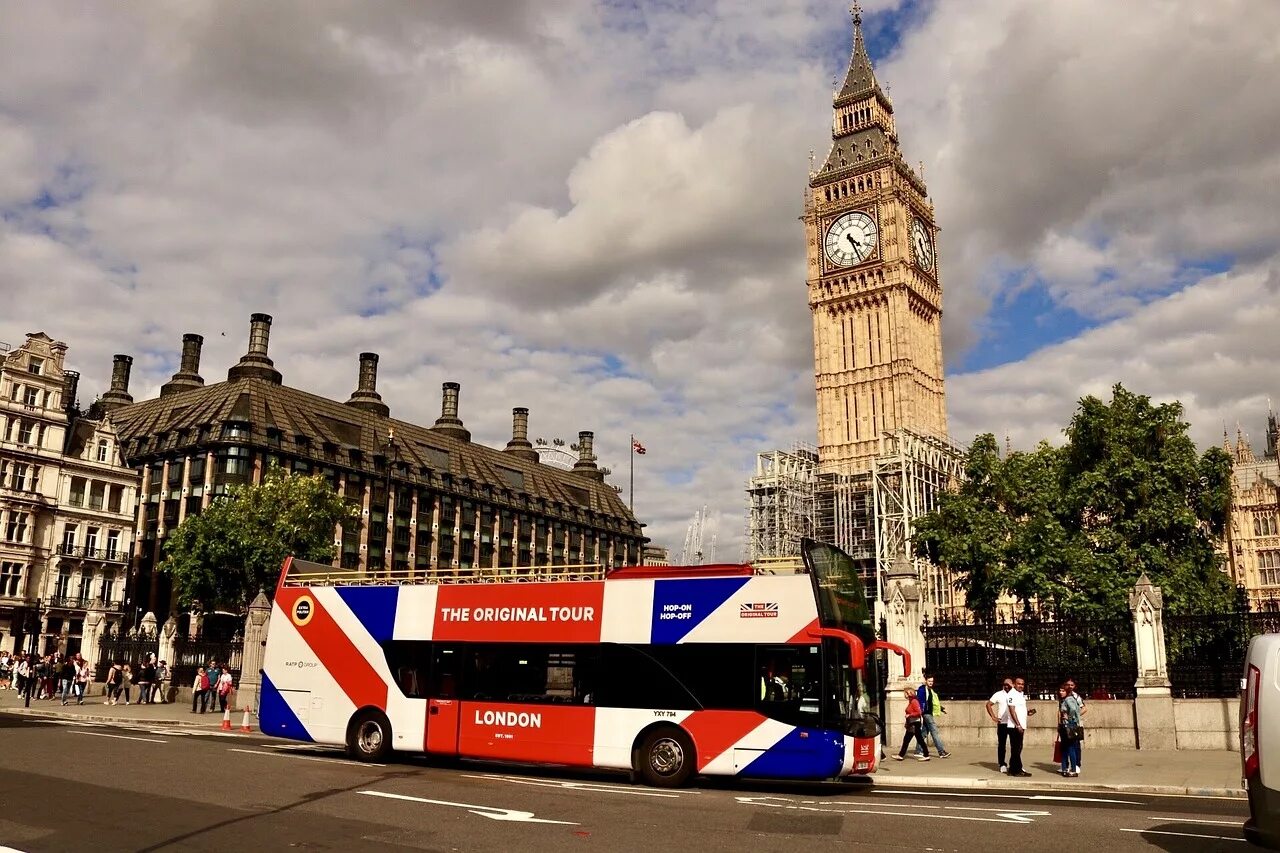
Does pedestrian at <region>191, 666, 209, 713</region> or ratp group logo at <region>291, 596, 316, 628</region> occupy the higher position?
ratp group logo at <region>291, 596, 316, 628</region>

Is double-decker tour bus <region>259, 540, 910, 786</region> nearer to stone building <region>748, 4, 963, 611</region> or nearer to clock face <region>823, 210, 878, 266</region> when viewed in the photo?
stone building <region>748, 4, 963, 611</region>

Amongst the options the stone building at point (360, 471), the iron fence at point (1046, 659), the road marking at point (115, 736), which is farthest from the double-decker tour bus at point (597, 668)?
the stone building at point (360, 471)

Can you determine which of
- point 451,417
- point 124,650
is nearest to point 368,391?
point 451,417

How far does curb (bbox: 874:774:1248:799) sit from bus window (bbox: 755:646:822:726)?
10.8ft

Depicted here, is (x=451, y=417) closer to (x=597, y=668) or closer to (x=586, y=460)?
(x=586, y=460)

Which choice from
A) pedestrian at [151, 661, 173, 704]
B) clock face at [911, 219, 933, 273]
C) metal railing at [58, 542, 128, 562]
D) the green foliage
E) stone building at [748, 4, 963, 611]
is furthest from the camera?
clock face at [911, 219, 933, 273]

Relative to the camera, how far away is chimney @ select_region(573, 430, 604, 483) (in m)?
138

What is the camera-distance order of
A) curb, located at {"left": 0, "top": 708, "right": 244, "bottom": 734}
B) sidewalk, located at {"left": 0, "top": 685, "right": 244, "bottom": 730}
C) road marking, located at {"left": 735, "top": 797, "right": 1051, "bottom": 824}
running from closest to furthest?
road marking, located at {"left": 735, "top": 797, "right": 1051, "bottom": 824} → curb, located at {"left": 0, "top": 708, "right": 244, "bottom": 734} → sidewalk, located at {"left": 0, "top": 685, "right": 244, "bottom": 730}

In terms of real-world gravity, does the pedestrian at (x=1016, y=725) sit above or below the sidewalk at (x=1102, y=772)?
above

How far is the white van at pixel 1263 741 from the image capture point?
786 cm

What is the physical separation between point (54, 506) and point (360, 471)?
30.6 m

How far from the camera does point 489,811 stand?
12539 mm

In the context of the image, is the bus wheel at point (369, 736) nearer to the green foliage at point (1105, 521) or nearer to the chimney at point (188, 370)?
the green foliage at point (1105, 521)

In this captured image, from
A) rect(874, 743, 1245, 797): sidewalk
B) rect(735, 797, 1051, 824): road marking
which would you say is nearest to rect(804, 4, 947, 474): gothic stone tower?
rect(874, 743, 1245, 797): sidewalk
